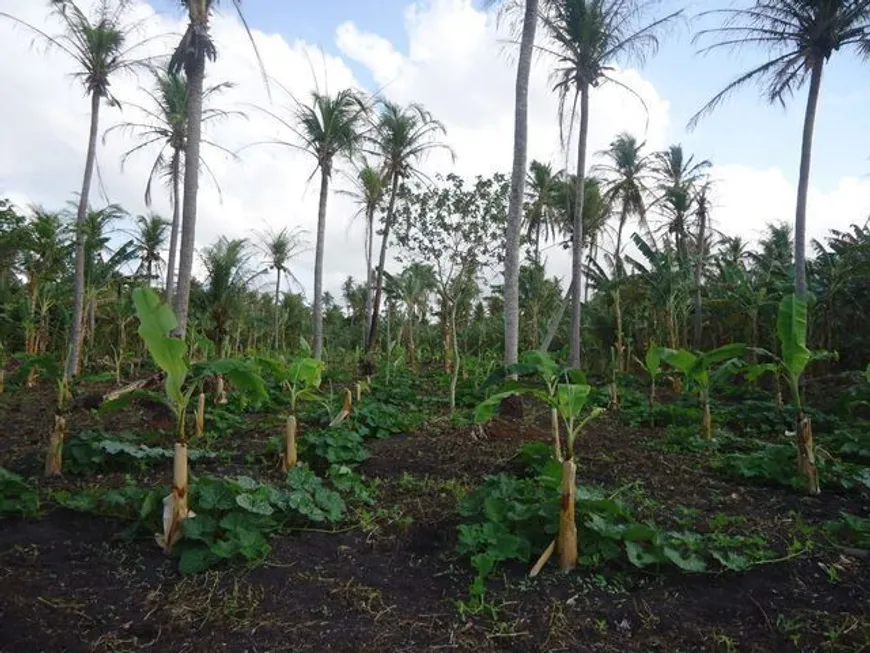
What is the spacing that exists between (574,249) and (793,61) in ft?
19.7

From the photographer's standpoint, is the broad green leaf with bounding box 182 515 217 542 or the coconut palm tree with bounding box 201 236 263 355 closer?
the broad green leaf with bounding box 182 515 217 542

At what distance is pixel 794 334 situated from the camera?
217 inches

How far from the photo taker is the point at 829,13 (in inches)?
467

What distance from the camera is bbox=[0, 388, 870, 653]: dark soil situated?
3.03m

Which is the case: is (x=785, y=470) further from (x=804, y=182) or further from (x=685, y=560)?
(x=804, y=182)

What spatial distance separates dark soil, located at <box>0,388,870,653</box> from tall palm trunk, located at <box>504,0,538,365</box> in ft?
16.6

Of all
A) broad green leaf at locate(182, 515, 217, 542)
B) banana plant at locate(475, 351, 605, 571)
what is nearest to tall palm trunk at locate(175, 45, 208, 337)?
broad green leaf at locate(182, 515, 217, 542)

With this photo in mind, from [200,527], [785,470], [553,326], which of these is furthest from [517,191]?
[200,527]

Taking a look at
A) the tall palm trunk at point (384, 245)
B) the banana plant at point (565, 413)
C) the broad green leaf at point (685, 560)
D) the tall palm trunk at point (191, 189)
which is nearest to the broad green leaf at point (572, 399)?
the banana plant at point (565, 413)

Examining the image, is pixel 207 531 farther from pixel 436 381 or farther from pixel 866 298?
pixel 866 298

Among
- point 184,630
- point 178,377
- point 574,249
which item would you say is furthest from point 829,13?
point 184,630

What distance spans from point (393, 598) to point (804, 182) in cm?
1321

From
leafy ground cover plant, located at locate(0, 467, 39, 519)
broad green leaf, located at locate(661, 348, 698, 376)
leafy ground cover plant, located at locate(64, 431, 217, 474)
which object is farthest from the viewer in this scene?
broad green leaf, located at locate(661, 348, 698, 376)

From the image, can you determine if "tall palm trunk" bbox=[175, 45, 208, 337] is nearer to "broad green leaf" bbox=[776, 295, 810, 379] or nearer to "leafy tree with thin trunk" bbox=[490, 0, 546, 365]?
"leafy tree with thin trunk" bbox=[490, 0, 546, 365]
